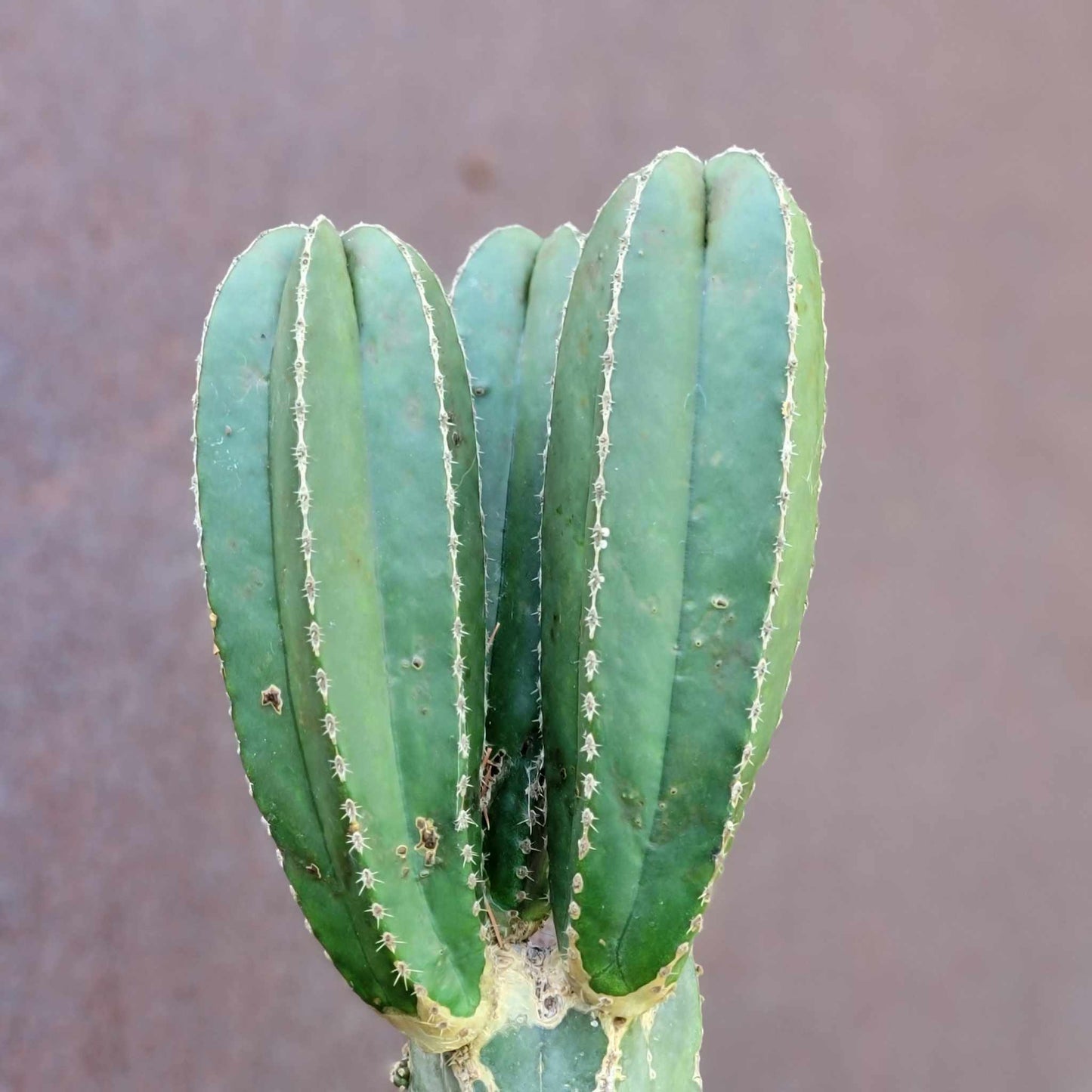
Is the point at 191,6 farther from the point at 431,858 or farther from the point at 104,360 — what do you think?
the point at 431,858

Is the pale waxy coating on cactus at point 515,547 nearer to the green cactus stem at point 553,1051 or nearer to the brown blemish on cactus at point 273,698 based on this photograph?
the green cactus stem at point 553,1051

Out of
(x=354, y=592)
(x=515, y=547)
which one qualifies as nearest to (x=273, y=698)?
(x=354, y=592)

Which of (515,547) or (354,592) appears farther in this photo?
(515,547)

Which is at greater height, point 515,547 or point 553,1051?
point 515,547

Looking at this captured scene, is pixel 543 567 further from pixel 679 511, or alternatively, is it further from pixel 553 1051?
pixel 553 1051

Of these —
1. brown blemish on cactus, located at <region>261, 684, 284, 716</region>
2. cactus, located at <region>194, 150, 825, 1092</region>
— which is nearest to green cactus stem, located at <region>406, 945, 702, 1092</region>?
cactus, located at <region>194, 150, 825, 1092</region>

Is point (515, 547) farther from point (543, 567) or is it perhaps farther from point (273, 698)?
point (273, 698)

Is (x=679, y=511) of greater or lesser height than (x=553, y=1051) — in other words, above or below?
above

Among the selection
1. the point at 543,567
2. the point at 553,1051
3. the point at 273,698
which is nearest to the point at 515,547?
the point at 543,567

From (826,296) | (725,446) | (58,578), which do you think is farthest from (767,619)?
(826,296)
